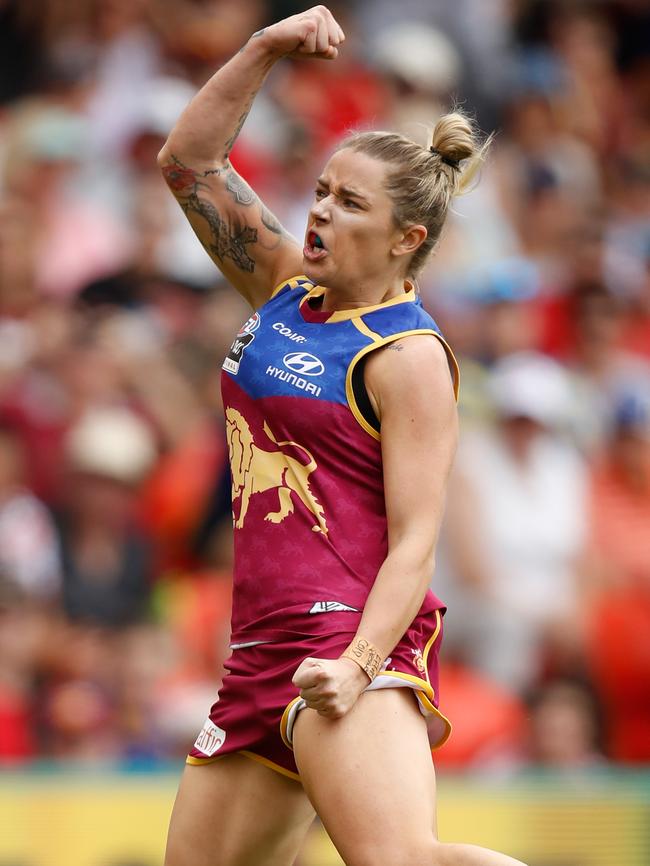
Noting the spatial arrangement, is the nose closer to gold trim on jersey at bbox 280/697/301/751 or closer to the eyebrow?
the eyebrow

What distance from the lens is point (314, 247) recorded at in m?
3.80

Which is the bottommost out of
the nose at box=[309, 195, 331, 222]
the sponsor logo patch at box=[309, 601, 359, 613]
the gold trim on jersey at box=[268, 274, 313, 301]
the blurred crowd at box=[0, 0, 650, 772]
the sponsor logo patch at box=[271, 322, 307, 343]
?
the blurred crowd at box=[0, 0, 650, 772]

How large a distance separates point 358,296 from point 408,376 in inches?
12.1

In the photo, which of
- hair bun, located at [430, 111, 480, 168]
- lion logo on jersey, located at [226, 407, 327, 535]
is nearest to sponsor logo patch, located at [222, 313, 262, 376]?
lion logo on jersey, located at [226, 407, 327, 535]

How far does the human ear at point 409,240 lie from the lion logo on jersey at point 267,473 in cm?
54

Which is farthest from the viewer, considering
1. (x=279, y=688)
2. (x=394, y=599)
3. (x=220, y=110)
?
(x=220, y=110)

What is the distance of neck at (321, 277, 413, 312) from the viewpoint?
12.6 ft

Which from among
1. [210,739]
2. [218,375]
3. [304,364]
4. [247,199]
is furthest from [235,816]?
[218,375]

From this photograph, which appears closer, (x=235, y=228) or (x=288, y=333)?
(x=288, y=333)

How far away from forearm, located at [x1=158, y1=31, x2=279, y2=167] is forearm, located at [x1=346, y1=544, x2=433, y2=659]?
1.23 m

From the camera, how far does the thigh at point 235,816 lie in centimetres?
378

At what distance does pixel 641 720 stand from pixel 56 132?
4545 mm

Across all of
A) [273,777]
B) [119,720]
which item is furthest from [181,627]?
[273,777]

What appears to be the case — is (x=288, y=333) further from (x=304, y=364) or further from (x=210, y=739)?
(x=210, y=739)
